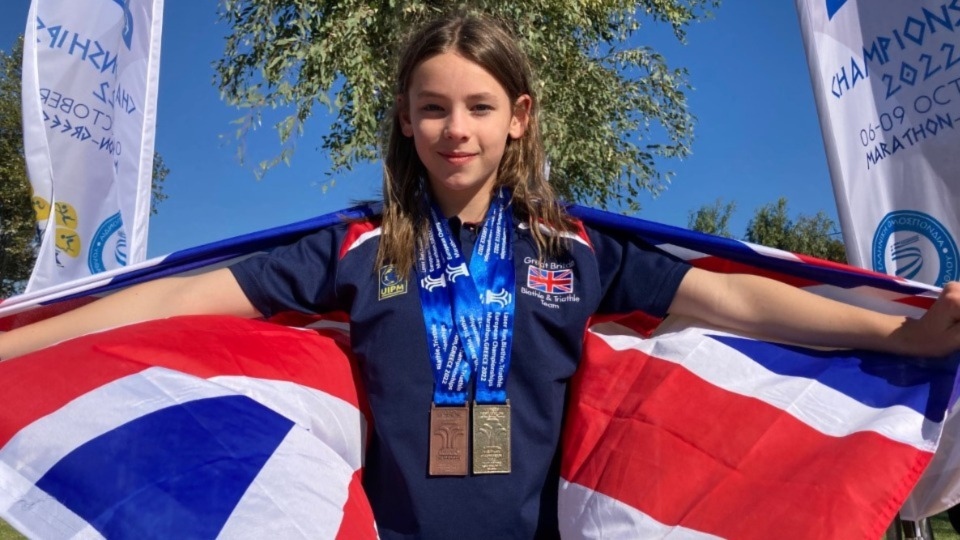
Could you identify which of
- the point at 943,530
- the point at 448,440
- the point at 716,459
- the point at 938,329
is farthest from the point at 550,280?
the point at 943,530

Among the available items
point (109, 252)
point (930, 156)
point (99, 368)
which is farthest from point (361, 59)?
point (99, 368)

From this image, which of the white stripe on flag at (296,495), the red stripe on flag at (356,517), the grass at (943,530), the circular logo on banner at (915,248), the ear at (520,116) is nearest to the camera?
the white stripe on flag at (296,495)

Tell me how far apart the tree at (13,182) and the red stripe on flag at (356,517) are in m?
16.9

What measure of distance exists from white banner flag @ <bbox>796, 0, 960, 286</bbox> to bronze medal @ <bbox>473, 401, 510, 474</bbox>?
6.20ft

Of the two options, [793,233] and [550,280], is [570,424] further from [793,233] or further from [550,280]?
[793,233]

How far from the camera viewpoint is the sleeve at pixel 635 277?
2.48 metres

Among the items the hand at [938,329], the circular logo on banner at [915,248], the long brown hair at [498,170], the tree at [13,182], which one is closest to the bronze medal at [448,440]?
the long brown hair at [498,170]

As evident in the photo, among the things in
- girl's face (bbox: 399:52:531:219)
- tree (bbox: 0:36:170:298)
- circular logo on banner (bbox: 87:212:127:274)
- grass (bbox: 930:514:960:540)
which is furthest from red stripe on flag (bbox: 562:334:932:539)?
tree (bbox: 0:36:170:298)

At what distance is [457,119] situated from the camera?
238cm

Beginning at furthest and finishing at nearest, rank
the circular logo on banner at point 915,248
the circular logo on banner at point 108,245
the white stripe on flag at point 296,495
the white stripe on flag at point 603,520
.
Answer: the circular logo on banner at point 108,245, the circular logo on banner at point 915,248, the white stripe on flag at point 603,520, the white stripe on flag at point 296,495

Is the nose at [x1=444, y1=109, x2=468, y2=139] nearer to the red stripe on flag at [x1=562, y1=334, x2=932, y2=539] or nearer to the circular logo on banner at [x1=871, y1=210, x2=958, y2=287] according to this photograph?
the red stripe on flag at [x1=562, y1=334, x2=932, y2=539]

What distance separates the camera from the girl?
2.20 m

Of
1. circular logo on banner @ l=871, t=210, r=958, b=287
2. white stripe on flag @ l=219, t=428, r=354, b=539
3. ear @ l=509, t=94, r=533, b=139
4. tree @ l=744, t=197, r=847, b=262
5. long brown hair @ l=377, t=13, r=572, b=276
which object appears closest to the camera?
white stripe on flag @ l=219, t=428, r=354, b=539

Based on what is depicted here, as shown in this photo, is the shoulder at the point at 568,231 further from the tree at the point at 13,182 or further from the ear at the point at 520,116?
the tree at the point at 13,182
